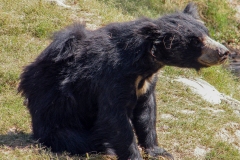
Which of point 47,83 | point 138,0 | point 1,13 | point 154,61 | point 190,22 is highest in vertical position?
point 190,22

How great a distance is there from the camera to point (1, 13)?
877cm

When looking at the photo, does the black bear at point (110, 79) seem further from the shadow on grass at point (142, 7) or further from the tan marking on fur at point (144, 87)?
the shadow on grass at point (142, 7)

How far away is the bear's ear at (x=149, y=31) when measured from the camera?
4.96 m

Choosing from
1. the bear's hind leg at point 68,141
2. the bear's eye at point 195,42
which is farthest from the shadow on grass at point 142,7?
the bear's eye at point 195,42

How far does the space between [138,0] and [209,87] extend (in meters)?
4.23

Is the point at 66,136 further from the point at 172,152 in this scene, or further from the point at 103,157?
the point at 172,152

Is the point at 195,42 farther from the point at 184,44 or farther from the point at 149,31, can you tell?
the point at 149,31

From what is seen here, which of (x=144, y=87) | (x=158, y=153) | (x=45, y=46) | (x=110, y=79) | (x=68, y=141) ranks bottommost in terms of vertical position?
(x=45, y=46)

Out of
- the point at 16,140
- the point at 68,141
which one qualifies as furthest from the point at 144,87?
the point at 16,140

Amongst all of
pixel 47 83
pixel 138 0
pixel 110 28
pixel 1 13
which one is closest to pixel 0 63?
pixel 1 13

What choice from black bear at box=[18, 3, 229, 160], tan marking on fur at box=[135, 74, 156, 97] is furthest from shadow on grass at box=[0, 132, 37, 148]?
tan marking on fur at box=[135, 74, 156, 97]

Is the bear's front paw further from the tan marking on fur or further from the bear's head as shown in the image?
the bear's head

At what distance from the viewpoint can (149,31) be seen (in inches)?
196

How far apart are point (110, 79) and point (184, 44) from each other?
83 centimetres
